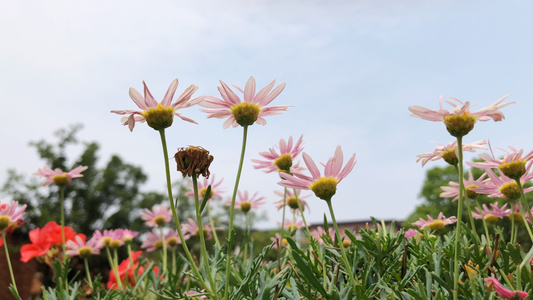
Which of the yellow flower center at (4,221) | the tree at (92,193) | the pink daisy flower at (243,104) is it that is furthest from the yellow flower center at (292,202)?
the tree at (92,193)

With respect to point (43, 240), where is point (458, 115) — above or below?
above

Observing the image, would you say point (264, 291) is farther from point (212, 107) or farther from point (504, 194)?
point (504, 194)

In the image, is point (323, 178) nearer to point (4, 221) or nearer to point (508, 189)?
point (508, 189)

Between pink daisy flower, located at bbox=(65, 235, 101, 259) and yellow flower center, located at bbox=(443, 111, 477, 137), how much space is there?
1620 millimetres

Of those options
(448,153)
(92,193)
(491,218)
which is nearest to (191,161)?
(448,153)

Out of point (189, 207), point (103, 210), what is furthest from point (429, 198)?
point (103, 210)

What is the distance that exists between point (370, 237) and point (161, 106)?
1.70 ft

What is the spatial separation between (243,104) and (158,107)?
170 millimetres

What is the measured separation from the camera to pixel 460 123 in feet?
2.78

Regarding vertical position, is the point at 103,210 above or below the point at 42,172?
below

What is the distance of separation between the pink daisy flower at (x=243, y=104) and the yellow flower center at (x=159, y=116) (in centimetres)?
10

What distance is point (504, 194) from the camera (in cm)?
116

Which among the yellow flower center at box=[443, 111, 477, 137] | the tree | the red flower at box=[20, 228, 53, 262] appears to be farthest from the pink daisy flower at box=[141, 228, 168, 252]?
the tree

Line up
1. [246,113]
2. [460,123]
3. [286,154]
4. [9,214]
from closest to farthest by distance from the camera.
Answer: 1. [460,123]
2. [246,113]
3. [286,154]
4. [9,214]
